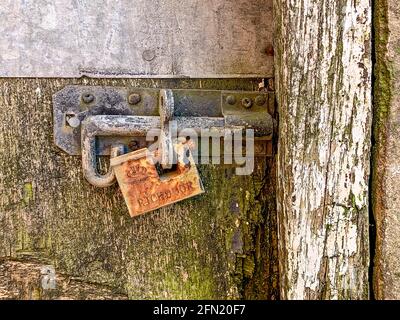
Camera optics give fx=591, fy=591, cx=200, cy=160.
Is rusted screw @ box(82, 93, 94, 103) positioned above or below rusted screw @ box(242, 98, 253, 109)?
above

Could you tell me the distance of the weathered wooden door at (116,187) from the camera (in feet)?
4.16

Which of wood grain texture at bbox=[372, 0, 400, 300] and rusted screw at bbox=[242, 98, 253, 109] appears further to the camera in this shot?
rusted screw at bbox=[242, 98, 253, 109]

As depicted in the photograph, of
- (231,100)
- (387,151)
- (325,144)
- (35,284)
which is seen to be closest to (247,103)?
(231,100)

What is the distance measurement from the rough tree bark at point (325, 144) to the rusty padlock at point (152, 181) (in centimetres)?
20

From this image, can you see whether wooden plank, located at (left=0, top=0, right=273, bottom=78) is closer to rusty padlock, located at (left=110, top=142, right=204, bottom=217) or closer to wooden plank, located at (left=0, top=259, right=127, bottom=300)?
rusty padlock, located at (left=110, top=142, right=204, bottom=217)

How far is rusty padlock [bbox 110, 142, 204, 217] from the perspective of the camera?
1249mm

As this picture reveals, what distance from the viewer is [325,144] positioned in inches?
47.8

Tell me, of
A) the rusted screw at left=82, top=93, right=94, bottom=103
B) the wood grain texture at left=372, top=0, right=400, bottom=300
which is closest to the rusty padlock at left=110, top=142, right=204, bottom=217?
the rusted screw at left=82, top=93, right=94, bottom=103

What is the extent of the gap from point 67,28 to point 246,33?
39 centimetres

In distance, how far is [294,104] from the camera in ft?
3.96

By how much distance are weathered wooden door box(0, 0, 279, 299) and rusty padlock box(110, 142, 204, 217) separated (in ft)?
0.20

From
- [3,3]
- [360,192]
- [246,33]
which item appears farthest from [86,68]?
[360,192]

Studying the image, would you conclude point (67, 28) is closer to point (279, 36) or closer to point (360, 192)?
point (279, 36)
